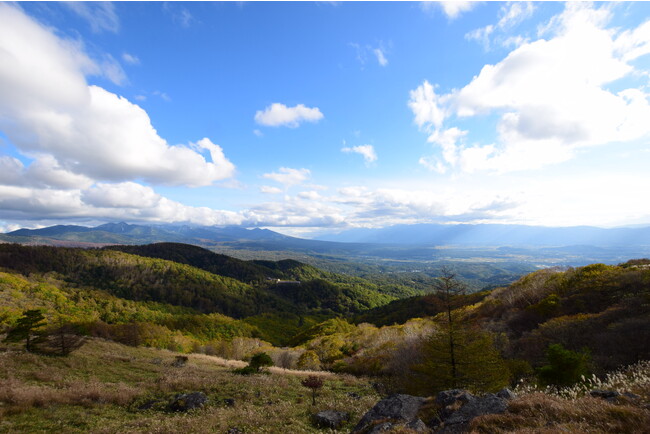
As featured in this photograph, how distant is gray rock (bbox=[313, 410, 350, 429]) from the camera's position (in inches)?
446

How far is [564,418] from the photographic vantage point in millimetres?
5828

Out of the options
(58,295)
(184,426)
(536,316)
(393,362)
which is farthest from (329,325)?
(58,295)

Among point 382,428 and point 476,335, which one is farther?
point 476,335

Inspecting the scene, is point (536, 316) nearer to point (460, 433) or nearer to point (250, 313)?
point (460, 433)

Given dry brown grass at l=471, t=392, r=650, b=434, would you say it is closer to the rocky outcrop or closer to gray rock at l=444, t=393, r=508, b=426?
gray rock at l=444, t=393, r=508, b=426

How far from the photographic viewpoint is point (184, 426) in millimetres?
10320

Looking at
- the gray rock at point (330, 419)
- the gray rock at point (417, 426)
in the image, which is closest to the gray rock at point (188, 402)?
the gray rock at point (330, 419)

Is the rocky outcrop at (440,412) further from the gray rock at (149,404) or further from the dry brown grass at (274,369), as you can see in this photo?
the dry brown grass at (274,369)

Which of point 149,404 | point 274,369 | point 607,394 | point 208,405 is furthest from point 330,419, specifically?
point 274,369

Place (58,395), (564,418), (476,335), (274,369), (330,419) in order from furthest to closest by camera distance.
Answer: (274,369)
(476,335)
(58,395)
(330,419)
(564,418)

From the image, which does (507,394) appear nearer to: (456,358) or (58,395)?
(456,358)

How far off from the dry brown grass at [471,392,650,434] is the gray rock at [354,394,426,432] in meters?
3.13

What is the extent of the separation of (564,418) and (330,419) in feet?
28.7

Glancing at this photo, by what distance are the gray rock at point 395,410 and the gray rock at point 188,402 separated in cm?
896
